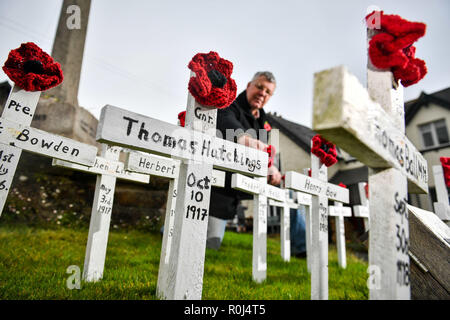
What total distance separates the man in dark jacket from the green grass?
0.69m

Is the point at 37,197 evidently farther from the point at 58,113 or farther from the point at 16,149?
the point at 16,149

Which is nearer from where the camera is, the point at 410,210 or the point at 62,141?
the point at 410,210

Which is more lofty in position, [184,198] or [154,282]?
[184,198]

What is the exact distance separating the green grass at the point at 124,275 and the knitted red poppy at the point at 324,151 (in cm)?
138

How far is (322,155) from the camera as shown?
299 centimetres

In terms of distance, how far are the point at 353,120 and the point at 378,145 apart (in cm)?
25

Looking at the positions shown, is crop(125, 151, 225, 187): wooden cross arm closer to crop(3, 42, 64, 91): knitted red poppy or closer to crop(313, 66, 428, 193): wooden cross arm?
crop(3, 42, 64, 91): knitted red poppy

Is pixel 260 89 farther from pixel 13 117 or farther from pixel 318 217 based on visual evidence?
pixel 13 117

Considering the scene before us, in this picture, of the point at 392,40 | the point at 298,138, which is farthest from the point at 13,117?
the point at 298,138

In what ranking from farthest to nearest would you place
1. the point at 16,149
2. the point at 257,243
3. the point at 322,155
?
the point at 257,243
the point at 322,155
the point at 16,149

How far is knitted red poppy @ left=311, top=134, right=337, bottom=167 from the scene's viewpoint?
2980 millimetres

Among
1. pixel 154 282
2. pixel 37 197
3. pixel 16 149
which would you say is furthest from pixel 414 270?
pixel 37 197

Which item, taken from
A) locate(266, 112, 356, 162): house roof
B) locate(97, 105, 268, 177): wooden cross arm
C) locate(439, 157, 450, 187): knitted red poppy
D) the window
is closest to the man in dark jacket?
locate(97, 105, 268, 177): wooden cross arm

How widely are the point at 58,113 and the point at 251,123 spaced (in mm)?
6388
